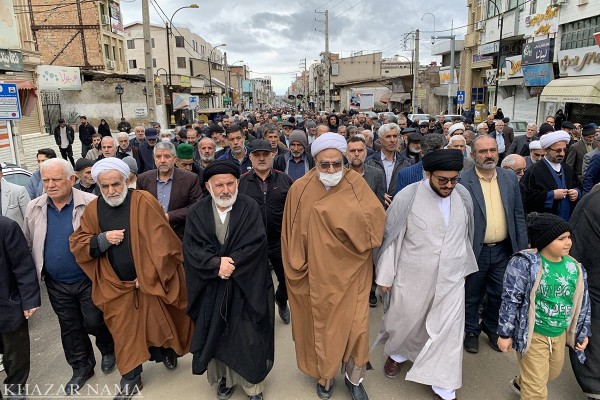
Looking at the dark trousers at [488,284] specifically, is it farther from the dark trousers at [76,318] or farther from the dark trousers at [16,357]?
the dark trousers at [16,357]

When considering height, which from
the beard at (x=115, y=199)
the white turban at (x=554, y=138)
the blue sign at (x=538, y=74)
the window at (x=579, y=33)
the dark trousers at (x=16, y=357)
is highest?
the window at (x=579, y=33)

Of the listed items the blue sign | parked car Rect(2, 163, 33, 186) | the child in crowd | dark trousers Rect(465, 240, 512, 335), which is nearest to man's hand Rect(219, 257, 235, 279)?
the child in crowd

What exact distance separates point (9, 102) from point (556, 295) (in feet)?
28.4

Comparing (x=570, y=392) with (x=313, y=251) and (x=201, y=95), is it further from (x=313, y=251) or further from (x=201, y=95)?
(x=201, y=95)

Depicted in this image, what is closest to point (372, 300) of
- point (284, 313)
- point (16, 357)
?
point (284, 313)

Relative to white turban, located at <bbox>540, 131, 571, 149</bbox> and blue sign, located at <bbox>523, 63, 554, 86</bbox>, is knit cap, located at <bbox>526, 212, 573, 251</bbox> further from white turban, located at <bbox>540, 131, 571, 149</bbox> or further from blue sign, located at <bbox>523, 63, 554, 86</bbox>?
blue sign, located at <bbox>523, 63, 554, 86</bbox>

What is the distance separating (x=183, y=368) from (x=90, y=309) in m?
0.93

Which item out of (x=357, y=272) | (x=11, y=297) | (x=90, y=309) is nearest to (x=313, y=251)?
(x=357, y=272)

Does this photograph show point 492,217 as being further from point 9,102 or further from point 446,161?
point 9,102

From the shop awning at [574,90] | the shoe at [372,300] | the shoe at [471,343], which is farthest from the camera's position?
the shop awning at [574,90]

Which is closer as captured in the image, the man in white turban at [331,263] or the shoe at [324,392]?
the man in white turban at [331,263]

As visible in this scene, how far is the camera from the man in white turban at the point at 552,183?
434 cm

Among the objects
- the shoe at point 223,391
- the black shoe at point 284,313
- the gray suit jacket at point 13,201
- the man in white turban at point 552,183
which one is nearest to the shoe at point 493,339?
the man in white turban at point 552,183

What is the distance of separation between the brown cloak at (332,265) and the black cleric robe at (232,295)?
27 centimetres
